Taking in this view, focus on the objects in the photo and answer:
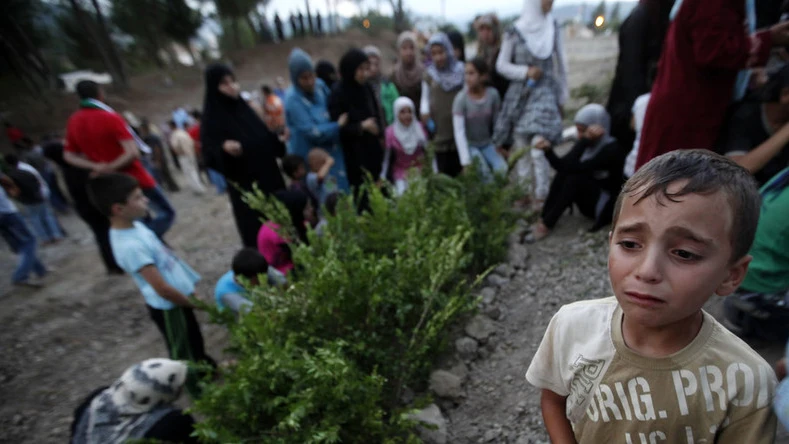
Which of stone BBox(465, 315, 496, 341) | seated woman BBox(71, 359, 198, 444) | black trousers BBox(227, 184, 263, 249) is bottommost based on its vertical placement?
stone BBox(465, 315, 496, 341)

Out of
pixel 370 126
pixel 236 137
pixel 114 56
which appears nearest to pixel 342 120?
pixel 370 126

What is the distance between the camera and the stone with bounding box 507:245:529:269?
3.33 m

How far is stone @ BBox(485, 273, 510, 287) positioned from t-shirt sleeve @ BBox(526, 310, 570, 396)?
80.5 inches

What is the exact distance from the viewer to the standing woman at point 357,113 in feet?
13.8

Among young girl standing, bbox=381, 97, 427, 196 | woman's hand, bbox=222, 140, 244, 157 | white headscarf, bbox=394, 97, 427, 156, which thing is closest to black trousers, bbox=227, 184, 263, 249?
woman's hand, bbox=222, 140, 244, 157

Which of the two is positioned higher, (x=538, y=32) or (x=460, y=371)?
(x=538, y=32)

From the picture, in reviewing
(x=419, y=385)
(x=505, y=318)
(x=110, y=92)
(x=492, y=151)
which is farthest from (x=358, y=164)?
(x=110, y=92)

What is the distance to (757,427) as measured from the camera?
85cm

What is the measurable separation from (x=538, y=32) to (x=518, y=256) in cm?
207

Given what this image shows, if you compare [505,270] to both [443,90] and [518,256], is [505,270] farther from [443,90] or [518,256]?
[443,90]

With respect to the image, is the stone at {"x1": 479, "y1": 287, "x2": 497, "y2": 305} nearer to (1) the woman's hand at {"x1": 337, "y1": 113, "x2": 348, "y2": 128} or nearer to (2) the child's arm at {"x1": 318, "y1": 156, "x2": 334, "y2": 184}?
(2) the child's arm at {"x1": 318, "y1": 156, "x2": 334, "y2": 184}

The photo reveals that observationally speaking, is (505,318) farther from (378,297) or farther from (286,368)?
(286,368)

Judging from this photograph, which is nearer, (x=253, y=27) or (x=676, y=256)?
(x=676, y=256)

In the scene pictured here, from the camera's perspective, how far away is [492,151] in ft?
14.2
